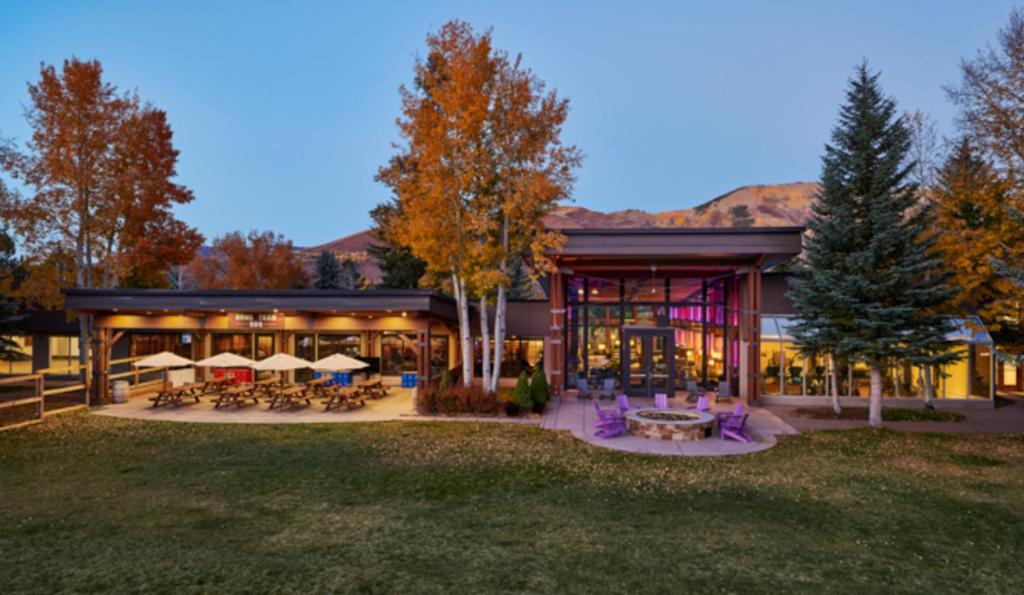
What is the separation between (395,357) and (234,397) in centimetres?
720

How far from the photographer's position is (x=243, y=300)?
66.7ft

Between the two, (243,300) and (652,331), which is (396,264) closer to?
(243,300)

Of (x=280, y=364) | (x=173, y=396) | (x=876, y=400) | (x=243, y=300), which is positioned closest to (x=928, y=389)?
(x=876, y=400)

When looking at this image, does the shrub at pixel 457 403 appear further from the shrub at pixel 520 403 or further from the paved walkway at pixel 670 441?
the paved walkway at pixel 670 441

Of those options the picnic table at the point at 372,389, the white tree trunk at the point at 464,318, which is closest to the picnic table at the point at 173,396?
the picnic table at the point at 372,389

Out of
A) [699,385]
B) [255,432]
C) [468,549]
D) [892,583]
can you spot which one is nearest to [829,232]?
[699,385]

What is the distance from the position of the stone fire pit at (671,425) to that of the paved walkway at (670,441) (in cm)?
23

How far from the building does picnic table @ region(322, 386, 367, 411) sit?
2.41m

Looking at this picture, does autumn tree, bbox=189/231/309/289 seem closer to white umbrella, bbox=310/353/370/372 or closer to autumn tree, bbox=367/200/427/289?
autumn tree, bbox=367/200/427/289

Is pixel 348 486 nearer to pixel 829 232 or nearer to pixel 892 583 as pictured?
pixel 892 583

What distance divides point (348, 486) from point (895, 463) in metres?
11.8

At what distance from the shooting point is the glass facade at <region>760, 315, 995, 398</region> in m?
20.4

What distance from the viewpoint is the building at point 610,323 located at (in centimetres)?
1978

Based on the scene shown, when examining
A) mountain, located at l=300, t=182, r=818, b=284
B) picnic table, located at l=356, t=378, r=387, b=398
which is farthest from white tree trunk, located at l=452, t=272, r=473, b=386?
mountain, located at l=300, t=182, r=818, b=284
